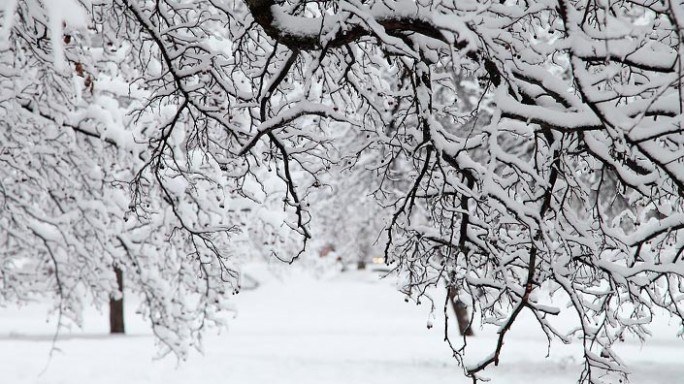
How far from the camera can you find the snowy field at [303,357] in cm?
997

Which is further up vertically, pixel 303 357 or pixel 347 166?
pixel 347 166

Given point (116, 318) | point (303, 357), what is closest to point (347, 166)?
point (303, 357)

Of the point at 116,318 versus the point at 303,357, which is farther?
the point at 116,318

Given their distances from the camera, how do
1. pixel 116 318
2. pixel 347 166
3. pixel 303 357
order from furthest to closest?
pixel 116 318
pixel 303 357
pixel 347 166

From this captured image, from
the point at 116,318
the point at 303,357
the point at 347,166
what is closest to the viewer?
the point at 347,166

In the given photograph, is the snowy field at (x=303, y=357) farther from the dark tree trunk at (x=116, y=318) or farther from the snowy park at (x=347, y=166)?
the dark tree trunk at (x=116, y=318)

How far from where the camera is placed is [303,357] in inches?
506

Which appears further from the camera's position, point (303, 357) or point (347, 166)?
point (303, 357)

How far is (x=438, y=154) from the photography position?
319 cm

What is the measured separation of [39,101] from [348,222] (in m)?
20.6

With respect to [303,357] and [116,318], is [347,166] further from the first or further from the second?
[116,318]

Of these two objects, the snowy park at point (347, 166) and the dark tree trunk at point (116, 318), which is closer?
the snowy park at point (347, 166)

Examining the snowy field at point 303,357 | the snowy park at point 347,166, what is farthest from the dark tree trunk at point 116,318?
the snowy field at point 303,357

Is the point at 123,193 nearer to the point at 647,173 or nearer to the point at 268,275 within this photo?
the point at 647,173
